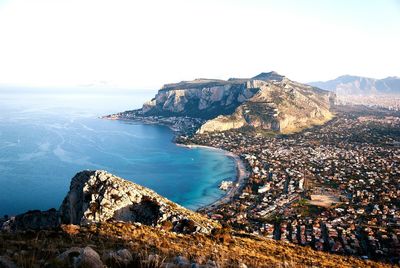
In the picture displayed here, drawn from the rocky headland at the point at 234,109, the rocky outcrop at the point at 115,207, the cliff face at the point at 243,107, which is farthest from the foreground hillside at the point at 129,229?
Answer: the rocky headland at the point at 234,109

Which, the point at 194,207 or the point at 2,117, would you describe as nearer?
the point at 194,207

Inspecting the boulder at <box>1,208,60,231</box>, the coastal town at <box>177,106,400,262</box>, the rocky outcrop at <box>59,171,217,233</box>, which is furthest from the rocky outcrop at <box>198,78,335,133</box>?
the rocky outcrop at <box>59,171,217,233</box>

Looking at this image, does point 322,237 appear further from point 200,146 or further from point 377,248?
point 200,146

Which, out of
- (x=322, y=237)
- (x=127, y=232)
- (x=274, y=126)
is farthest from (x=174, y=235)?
(x=274, y=126)

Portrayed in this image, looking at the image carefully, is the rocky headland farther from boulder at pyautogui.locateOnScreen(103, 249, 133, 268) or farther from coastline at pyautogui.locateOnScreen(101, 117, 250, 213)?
boulder at pyautogui.locateOnScreen(103, 249, 133, 268)

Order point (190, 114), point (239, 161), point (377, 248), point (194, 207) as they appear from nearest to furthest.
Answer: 1. point (377, 248)
2. point (194, 207)
3. point (239, 161)
4. point (190, 114)

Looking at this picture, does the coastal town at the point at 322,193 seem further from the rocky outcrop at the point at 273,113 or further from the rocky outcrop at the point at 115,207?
the rocky outcrop at the point at 115,207

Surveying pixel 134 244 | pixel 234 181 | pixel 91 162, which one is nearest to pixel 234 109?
pixel 91 162

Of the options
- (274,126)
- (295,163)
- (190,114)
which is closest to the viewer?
(295,163)
